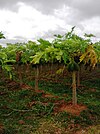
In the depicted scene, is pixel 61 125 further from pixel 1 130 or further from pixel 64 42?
pixel 64 42

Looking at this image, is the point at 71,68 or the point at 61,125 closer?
the point at 61,125

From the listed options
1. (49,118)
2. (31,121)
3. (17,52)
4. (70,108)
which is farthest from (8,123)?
(17,52)

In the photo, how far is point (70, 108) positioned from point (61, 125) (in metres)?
1.79

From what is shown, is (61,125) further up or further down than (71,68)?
further down

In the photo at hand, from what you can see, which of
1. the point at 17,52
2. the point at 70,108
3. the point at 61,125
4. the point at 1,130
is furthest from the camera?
the point at 17,52

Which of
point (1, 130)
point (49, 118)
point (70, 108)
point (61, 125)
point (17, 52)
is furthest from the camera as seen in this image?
point (17, 52)

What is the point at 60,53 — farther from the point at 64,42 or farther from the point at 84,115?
the point at 84,115

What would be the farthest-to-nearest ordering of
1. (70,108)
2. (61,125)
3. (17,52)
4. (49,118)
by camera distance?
(17,52) → (70,108) → (49,118) → (61,125)

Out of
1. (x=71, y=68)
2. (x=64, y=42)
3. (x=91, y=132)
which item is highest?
(x=64, y=42)

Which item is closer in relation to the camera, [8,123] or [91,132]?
[91,132]

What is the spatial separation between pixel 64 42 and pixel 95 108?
3.72 metres

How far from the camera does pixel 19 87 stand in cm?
1831

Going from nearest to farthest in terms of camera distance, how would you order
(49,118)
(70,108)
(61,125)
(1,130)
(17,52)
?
(1,130) → (61,125) → (49,118) → (70,108) → (17,52)

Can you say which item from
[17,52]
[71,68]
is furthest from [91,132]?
[17,52]
